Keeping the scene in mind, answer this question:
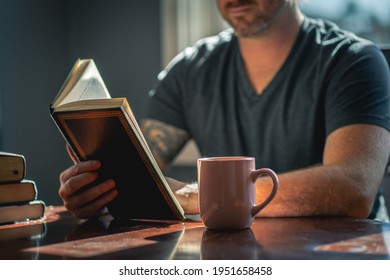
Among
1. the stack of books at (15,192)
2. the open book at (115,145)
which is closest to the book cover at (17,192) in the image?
the stack of books at (15,192)

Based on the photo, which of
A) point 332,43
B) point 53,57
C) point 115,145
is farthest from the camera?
point 53,57

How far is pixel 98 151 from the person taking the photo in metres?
0.96

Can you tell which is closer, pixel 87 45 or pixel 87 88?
pixel 87 88

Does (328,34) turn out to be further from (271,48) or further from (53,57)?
(53,57)

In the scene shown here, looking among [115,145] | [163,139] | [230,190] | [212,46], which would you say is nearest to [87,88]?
[115,145]

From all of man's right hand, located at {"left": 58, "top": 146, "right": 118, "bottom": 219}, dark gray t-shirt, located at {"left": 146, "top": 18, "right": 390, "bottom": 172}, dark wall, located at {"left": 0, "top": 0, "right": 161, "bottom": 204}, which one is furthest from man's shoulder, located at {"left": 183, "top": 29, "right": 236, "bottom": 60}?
dark wall, located at {"left": 0, "top": 0, "right": 161, "bottom": 204}

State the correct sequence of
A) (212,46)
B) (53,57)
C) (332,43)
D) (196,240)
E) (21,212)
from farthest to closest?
(53,57) < (212,46) < (332,43) < (21,212) < (196,240)

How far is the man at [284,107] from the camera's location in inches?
43.0

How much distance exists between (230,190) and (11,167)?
409 millimetres

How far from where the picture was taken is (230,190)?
0.84m

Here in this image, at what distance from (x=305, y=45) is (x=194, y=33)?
135 cm

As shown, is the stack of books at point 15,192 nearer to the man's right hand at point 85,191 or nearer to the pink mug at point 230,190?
the man's right hand at point 85,191
